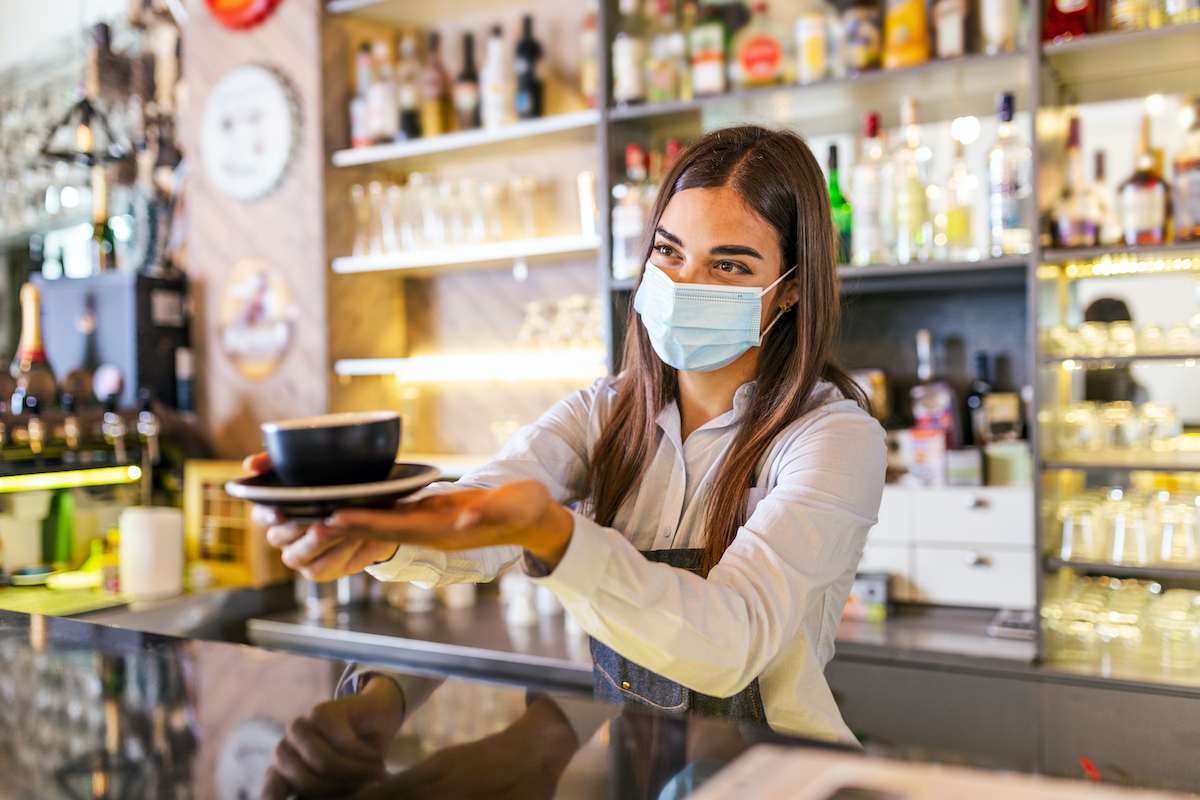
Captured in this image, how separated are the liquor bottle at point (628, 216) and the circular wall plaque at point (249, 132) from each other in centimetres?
117

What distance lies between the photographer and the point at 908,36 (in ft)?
7.32

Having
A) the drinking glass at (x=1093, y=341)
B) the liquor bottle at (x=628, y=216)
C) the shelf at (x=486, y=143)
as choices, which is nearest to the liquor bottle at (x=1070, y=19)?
the drinking glass at (x=1093, y=341)

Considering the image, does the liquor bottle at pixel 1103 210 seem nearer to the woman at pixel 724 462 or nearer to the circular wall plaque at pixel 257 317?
the woman at pixel 724 462

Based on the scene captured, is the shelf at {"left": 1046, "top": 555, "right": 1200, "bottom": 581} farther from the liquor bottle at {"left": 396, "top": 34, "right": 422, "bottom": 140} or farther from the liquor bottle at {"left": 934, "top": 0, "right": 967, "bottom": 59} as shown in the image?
the liquor bottle at {"left": 396, "top": 34, "right": 422, "bottom": 140}

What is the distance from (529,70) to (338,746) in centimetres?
241

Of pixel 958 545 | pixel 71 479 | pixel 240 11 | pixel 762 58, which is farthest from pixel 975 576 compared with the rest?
pixel 240 11

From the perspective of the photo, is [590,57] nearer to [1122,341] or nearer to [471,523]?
[1122,341]

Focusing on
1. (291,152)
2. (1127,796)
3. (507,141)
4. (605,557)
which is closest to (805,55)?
(507,141)

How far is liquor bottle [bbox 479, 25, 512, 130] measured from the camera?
277 cm

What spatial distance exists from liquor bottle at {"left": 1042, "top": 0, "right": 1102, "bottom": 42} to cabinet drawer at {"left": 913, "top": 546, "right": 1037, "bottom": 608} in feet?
3.89

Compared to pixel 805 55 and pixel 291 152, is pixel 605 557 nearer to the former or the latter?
pixel 805 55

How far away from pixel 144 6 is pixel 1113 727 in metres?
4.08

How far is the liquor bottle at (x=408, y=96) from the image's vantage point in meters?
2.91

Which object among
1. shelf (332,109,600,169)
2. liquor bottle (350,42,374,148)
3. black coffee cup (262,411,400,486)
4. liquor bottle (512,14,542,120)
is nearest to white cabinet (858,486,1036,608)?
shelf (332,109,600,169)
